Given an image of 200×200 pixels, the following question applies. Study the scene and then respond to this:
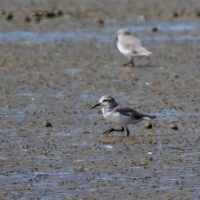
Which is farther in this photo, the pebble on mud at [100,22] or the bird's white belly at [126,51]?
the pebble on mud at [100,22]

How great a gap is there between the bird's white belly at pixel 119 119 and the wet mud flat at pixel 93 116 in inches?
7.6

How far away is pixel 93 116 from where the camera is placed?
38.8 ft

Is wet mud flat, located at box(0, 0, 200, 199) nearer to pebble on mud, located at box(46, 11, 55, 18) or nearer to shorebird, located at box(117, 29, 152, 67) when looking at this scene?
shorebird, located at box(117, 29, 152, 67)

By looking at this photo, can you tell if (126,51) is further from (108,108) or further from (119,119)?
(119,119)

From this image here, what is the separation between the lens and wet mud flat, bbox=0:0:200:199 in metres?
8.37

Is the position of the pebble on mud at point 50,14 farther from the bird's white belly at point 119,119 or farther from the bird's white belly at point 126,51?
the bird's white belly at point 119,119

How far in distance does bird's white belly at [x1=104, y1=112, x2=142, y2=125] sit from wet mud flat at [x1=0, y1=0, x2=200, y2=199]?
7.6 inches

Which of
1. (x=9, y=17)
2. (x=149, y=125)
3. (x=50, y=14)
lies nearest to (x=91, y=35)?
(x=50, y=14)

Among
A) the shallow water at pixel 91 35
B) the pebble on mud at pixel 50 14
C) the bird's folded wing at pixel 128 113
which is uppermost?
the bird's folded wing at pixel 128 113

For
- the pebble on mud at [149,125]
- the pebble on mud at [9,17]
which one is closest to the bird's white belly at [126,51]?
the pebble on mud at [149,125]

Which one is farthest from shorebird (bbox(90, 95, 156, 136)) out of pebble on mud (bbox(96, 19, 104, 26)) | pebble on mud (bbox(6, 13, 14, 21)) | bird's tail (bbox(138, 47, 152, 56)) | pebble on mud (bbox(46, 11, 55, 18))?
pebble on mud (bbox(46, 11, 55, 18))

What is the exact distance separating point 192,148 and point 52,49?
7700mm

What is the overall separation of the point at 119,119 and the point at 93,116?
1274 millimetres

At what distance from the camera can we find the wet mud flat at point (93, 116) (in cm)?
837
